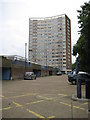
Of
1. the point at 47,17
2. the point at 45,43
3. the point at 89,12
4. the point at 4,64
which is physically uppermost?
the point at 47,17

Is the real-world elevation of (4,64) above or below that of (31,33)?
below

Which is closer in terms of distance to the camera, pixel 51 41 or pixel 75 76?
pixel 75 76

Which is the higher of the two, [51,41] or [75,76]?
[51,41]

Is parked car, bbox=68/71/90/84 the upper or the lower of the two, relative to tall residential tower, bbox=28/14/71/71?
lower

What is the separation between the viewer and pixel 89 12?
11938 millimetres

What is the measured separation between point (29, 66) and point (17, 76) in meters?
7.88

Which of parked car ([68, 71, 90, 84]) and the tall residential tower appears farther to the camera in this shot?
the tall residential tower

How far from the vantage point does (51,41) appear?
121 m

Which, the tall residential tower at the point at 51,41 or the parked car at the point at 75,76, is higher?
the tall residential tower at the point at 51,41

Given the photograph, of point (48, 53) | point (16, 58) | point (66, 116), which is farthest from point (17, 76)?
point (48, 53)

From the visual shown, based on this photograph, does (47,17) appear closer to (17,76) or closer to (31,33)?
(31,33)

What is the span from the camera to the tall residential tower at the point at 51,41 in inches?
4542

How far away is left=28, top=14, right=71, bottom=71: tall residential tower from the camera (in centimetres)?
11538

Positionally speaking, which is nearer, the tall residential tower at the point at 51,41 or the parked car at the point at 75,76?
the parked car at the point at 75,76
